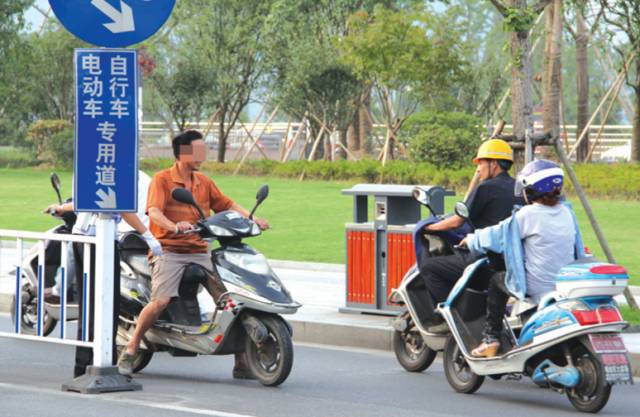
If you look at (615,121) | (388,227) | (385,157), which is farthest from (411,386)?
(615,121)

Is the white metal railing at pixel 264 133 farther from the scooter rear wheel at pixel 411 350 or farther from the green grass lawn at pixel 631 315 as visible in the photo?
the scooter rear wheel at pixel 411 350

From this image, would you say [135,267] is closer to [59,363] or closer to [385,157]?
[59,363]

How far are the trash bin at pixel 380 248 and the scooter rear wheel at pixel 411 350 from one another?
6.11ft

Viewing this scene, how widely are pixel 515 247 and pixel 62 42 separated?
38485mm

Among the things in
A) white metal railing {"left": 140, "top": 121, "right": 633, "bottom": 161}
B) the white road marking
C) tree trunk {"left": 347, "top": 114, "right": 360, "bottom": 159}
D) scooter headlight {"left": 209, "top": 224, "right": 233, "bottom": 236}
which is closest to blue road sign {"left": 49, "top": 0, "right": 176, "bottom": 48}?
scooter headlight {"left": 209, "top": 224, "right": 233, "bottom": 236}

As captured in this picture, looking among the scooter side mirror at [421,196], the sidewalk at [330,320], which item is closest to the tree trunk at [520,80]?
the sidewalk at [330,320]

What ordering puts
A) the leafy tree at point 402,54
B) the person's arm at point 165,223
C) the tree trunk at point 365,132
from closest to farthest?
1. the person's arm at point 165,223
2. the leafy tree at point 402,54
3. the tree trunk at point 365,132

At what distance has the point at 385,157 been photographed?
34094 mm

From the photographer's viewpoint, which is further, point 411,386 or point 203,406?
point 411,386

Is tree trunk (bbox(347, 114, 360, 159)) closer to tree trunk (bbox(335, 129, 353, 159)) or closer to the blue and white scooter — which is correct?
tree trunk (bbox(335, 129, 353, 159))

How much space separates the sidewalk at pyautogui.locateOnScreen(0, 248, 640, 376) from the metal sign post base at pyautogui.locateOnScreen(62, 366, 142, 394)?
1.83m

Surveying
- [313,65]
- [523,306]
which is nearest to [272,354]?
[523,306]

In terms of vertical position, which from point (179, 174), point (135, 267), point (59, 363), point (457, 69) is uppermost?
point (457, 69)

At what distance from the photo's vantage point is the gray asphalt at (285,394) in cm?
781
